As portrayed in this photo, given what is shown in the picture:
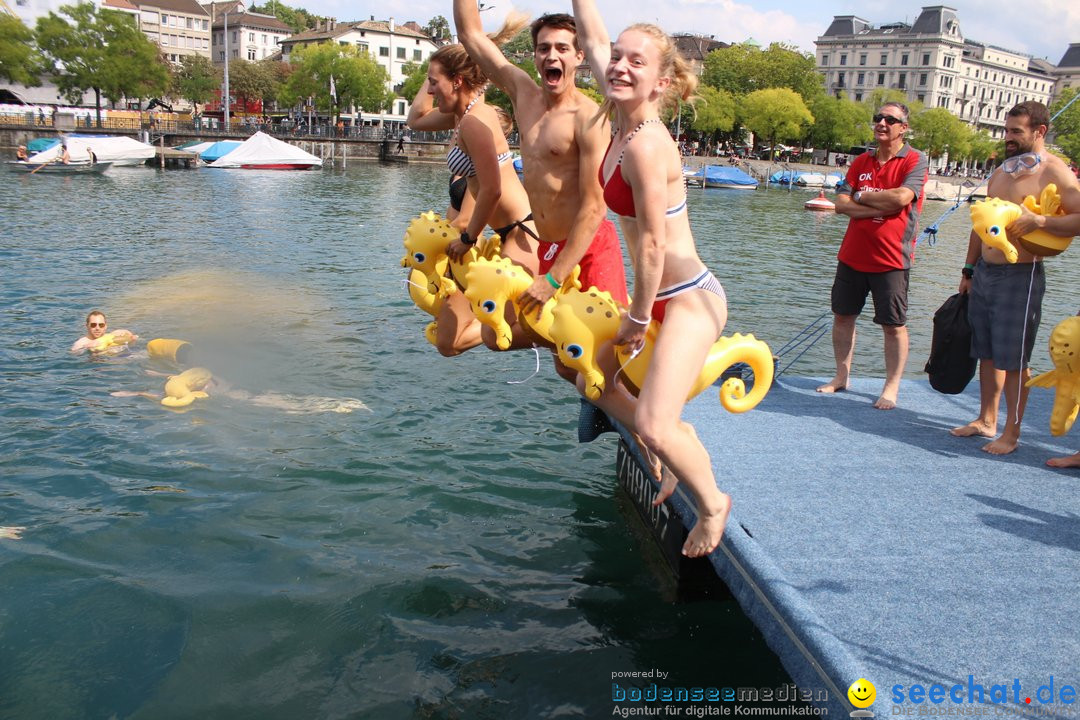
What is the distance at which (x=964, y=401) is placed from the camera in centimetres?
820

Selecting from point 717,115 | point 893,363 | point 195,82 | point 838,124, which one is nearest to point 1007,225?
point 893,363

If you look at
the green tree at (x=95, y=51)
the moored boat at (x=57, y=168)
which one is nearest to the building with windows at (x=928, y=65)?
the green tree at (x=95, y=51)

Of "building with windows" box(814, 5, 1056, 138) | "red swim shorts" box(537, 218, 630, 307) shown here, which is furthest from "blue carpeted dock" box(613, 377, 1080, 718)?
"building with windows" box(814, 5, 1056, 138)

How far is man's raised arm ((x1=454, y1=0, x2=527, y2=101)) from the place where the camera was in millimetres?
5793

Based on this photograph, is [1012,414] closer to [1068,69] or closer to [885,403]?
[885,403]

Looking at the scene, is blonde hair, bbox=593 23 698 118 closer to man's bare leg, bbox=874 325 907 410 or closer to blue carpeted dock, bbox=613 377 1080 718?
blue carpeted dock, bbox=613 377 1080 718

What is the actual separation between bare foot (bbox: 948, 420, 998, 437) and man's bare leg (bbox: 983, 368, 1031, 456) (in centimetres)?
10

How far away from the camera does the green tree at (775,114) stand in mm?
99750

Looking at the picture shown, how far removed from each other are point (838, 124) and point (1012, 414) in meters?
108

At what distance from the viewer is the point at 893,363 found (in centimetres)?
786

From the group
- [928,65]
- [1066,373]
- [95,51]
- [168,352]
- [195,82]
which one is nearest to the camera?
[1066,373]

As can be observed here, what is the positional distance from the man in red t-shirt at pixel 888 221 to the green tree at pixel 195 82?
10397 centimetres

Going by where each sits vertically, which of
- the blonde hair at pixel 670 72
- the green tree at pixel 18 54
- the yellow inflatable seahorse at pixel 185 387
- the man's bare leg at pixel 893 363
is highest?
the green tree at pixel 18 54

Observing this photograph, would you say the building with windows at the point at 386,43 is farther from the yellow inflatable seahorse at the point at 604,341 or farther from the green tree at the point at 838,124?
the yellow inflatable seahorse at the point at 604,341
